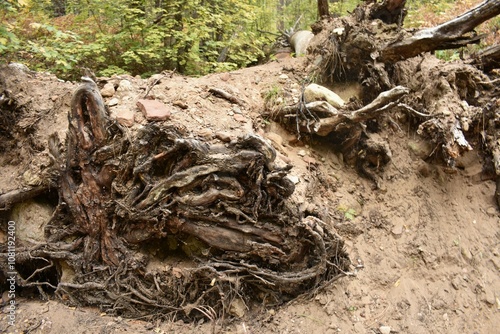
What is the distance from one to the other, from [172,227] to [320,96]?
248cm

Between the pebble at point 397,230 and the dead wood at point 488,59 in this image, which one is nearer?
the pebble at point 397,230

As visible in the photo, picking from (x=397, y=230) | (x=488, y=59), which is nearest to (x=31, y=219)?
(x=397, y=230)

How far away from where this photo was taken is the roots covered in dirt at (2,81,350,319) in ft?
10.3

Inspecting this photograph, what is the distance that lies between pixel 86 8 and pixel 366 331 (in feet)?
21.4

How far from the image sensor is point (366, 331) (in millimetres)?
3297

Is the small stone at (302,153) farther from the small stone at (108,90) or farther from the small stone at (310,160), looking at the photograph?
the small stone at (108,90)

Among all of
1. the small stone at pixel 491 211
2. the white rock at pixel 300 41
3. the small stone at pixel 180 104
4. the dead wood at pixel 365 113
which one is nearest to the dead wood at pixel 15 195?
the small stone at pixel 180 104

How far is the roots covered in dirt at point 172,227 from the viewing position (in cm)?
315

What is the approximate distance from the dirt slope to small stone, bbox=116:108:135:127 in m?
0.08

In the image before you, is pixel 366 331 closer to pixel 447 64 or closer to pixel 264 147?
pixel 264 147

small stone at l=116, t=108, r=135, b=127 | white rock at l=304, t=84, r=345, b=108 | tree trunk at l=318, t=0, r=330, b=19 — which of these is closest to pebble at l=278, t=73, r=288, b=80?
white rock at l=304, t=84, r=345, b=108

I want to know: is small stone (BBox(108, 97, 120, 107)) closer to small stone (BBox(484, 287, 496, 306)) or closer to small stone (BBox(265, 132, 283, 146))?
small stone (BBox(265, 132, 283, 146))

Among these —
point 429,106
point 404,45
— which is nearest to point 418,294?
point 429,106

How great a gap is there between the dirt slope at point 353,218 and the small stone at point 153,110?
0.09 meters
